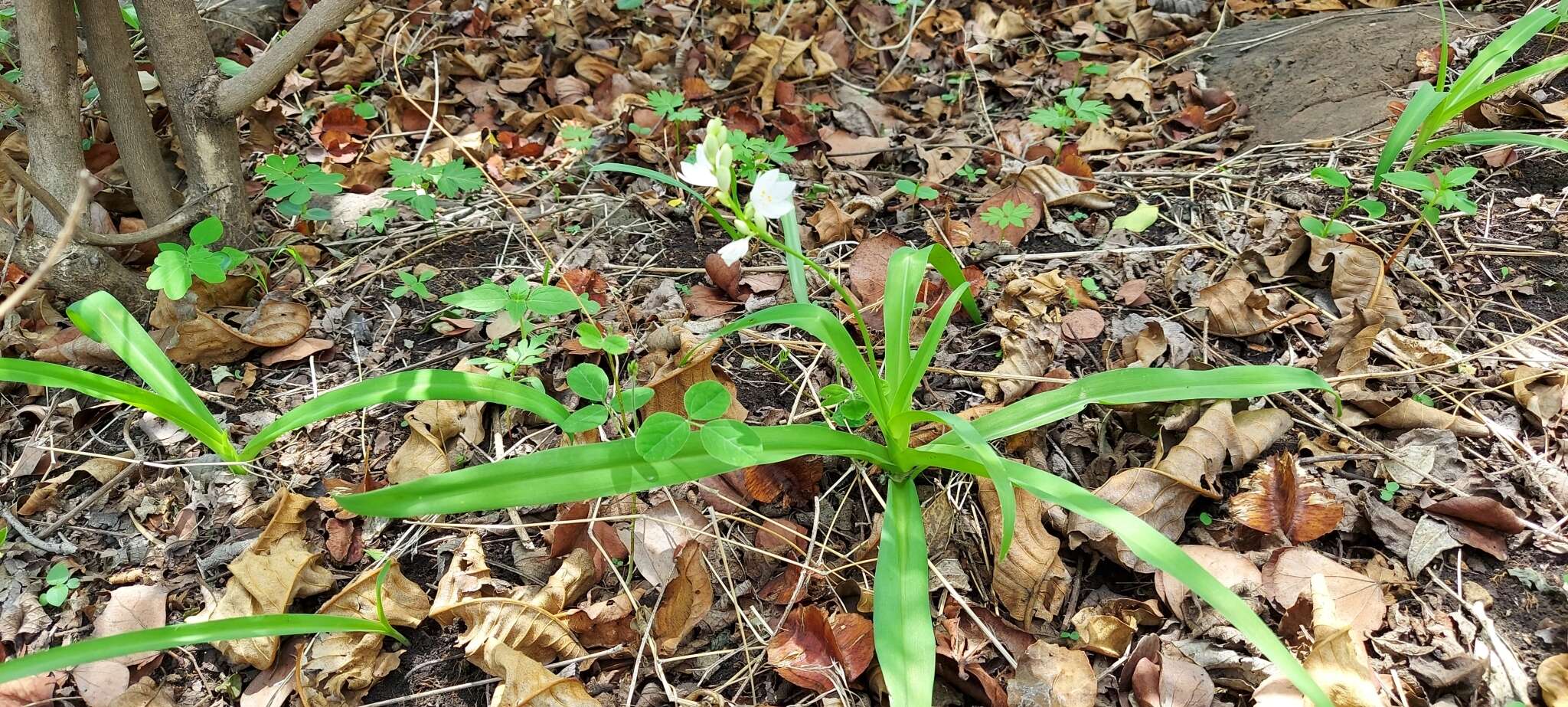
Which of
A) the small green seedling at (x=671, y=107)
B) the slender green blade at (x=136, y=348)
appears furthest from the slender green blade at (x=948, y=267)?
the slender green blade at (x=136, y=348)

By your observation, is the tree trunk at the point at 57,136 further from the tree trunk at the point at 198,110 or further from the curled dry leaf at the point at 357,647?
the curled dry leaf at the point at 357,647

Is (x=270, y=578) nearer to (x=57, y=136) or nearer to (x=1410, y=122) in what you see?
(x=57, y=136)

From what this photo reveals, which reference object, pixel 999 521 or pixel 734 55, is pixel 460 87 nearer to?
pixel 734 55

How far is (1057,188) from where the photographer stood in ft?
7.23

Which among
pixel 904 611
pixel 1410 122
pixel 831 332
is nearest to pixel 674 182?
pixel 831 332

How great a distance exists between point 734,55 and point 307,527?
2.03 metres

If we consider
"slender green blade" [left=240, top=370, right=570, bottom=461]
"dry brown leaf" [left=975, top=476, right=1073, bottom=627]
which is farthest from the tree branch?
"dry brown leaf" [left=975, top=476, right=1073, bottom=627]

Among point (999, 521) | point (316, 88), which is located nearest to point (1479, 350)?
point (999, 521)

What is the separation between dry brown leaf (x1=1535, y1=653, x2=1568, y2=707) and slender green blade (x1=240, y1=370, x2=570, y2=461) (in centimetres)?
146

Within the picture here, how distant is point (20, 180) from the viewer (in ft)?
5.23

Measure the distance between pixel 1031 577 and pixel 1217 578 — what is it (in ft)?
0.93

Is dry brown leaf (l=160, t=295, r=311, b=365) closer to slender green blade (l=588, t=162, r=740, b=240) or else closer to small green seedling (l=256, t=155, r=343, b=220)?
small green seedling (l=256, t=155, r=343, b=220)

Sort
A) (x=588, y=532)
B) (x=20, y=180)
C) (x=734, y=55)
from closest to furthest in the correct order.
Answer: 1. (x=588, y=532)
2. (x=20, y=180)
3. (x=734, y=55)

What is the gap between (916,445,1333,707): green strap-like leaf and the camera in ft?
3.44
